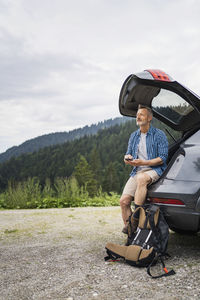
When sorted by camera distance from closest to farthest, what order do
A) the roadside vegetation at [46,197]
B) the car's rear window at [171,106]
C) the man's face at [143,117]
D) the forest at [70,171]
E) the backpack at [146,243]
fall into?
the backpack at [146,243]
the car's rear window at [171,106]
the man's face at [143,117]
the roadside vegetation at [46,197]
the forest at [70,171]

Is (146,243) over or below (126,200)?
below

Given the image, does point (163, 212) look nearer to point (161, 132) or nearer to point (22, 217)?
point (161, 132)

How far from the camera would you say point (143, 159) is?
12.3 ft

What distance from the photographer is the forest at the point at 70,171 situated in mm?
8695

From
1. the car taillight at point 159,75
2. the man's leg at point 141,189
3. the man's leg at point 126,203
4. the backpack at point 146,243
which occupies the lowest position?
the backpack at point 146,243

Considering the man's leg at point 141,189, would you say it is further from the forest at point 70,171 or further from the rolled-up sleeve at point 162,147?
the forest at point 70,171

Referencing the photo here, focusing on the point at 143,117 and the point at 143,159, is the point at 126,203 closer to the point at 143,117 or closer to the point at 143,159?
the point at 143,159

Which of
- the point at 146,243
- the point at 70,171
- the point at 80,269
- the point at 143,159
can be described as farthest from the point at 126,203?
the point at 70,171

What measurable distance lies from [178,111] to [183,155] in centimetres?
74

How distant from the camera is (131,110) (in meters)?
4.13

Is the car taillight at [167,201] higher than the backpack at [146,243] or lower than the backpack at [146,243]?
higher

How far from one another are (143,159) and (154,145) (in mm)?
235

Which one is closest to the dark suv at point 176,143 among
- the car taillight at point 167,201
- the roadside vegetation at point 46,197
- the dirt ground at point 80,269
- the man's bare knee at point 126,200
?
the car taillight at point 167,201

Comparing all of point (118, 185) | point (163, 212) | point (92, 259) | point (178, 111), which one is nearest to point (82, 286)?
point (92, 259)
